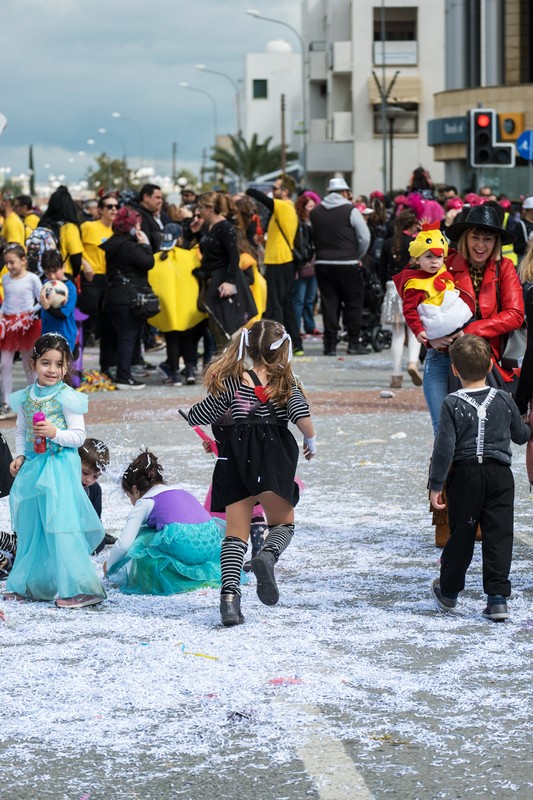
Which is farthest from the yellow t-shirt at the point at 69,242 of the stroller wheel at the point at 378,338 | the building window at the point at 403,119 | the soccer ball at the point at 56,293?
the building window at the point at 403,119

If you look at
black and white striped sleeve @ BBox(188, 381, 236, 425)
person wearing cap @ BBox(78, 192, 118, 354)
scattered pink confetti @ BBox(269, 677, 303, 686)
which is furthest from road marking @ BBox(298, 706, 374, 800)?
person wearing cap @ BBox(78, 192, 118, 354)

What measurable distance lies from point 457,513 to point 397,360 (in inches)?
331

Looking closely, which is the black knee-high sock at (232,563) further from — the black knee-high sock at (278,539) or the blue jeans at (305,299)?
the blue jeans at (305,299)

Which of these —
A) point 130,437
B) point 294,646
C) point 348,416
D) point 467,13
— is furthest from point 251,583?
point 467,13

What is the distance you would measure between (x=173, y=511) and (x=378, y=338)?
40.4 ft

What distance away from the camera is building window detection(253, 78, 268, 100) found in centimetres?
11369

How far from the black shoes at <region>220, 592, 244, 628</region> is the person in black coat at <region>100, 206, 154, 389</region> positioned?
904 cm

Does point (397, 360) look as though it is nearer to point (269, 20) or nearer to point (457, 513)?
point (457, 513)

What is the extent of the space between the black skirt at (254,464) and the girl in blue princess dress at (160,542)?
56 centimetres

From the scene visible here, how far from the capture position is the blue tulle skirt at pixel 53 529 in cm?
642

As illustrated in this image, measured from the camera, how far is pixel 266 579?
6.07 metres

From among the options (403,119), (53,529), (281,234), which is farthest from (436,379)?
(403,119)

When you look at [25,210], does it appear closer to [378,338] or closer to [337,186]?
[337,186]

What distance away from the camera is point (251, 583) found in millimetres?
6938
